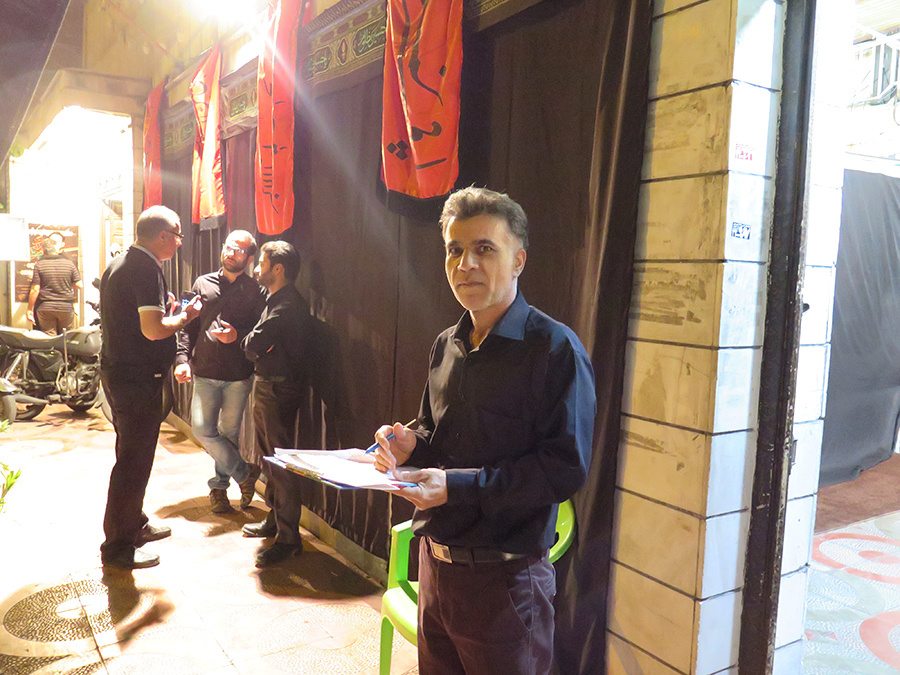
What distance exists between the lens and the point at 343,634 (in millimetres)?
2725

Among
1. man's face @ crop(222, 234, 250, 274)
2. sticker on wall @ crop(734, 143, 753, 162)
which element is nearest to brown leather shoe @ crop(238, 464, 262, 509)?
man's face @ crop(222, 234, 250, 274)

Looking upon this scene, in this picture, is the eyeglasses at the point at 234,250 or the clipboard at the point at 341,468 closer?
the clipboard at the point at 341,468

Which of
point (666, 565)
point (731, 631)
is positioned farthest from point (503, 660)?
point (731, 631)

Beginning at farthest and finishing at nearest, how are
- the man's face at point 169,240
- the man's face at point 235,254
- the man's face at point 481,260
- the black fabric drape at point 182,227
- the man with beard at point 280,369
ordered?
the black fabric drape at point 182,227, the man's face at point 235,254, the man with beard at point 280,369, the man's face at point 169,240, the man's face at point 481,260

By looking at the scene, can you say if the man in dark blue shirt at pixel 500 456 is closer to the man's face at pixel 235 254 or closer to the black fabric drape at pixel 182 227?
the man's face at pixel 235 254

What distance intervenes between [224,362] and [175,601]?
1.40m

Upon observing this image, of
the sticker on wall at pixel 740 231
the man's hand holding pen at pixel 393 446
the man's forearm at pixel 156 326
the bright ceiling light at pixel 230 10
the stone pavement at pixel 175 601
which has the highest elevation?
the bright ceiling light at pixel 230 10

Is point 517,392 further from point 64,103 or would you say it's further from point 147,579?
point 64,103

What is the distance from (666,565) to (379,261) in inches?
75.8

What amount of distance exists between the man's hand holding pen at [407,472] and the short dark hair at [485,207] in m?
0.47

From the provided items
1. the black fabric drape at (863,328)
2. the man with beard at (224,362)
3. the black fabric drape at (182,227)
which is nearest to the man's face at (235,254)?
the man with beard at (224,362)

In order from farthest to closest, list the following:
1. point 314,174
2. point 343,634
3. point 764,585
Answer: point 314,174, point 343,634, point 764,585

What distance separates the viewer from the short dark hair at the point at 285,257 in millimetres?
3543

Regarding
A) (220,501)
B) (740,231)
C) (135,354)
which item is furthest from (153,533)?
(740,231)
